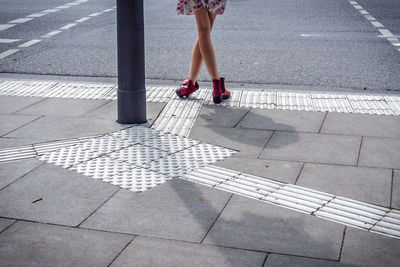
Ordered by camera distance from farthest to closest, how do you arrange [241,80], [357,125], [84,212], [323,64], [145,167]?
[323,64] < [241,80] < [357,125] < [145,167] < [84,212]

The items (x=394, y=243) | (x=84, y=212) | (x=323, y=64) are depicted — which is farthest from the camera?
(x=323, y=64)

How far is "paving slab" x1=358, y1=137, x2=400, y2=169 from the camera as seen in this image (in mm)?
4902

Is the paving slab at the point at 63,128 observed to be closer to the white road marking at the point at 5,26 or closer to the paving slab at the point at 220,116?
the paving slab at the point at 220,116

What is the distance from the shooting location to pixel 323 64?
28.1 ft

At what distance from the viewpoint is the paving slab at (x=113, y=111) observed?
6.13 meters

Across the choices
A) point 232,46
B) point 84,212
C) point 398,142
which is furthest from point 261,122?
point 232,46

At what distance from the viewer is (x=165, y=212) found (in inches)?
159

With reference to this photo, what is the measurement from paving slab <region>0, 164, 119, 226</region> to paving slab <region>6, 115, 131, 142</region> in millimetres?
873

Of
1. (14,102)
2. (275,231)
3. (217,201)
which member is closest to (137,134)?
(217,201)

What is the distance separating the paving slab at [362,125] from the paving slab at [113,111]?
159 centimetres

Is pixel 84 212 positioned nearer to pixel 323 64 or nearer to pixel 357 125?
pixel 357 125

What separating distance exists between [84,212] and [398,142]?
274 cm

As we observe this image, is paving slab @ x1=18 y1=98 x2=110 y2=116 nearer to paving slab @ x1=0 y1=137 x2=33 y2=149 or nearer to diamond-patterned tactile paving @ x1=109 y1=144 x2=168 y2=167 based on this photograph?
paving slab @ x1=0 y1=137 x2=33 y2=149

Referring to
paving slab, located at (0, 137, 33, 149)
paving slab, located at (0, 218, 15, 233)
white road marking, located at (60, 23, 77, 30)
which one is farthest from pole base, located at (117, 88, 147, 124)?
white road marking, located at (60, 23, 77, 30)
